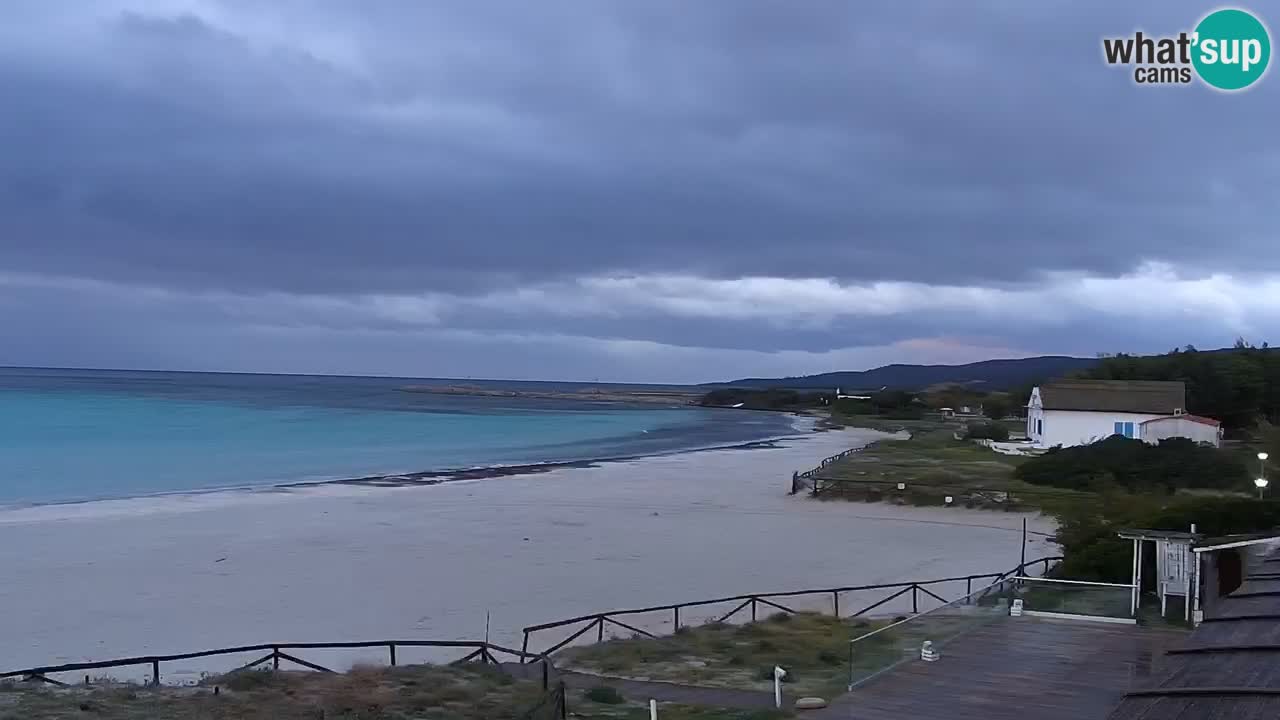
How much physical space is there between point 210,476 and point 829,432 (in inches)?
2460

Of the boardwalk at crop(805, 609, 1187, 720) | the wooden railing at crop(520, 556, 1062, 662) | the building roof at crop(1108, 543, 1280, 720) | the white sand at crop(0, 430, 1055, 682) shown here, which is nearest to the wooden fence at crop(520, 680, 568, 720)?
the boardwalk at crop(805, 609, 1187, 720)

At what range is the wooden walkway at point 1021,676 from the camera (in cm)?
1216

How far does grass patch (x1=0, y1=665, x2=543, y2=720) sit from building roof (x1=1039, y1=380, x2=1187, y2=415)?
1984 inches

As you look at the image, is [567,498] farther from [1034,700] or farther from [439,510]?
[1034,700]

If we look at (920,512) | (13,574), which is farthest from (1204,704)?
(920,512)

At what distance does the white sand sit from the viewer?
813 inches

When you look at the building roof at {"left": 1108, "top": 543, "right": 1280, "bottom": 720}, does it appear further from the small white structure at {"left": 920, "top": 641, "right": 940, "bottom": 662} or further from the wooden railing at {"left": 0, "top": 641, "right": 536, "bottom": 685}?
the wooden railing at {"left": 0, "top": 641, "right": 536, "bottom": 685}

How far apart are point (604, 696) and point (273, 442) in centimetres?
6587

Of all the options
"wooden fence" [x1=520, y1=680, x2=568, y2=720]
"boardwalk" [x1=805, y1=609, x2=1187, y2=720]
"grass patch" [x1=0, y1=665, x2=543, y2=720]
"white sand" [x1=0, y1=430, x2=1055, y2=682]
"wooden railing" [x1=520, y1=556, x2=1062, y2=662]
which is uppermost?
"boardwalk" [x1=805, y1=609, x2=1187, y2=720]

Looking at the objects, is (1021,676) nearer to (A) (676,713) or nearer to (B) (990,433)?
(A) (676,713)

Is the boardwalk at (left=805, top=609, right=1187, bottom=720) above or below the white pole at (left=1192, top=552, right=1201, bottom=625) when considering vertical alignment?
below

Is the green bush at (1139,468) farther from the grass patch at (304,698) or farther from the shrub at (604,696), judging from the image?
the grass patch at (304,698)

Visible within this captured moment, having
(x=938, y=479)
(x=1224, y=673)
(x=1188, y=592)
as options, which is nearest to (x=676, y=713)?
(x=1224, y=673)

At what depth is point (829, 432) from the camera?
101500mm
